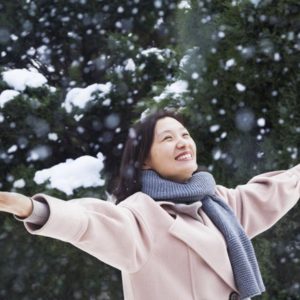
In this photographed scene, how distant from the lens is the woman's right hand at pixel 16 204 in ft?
3.26

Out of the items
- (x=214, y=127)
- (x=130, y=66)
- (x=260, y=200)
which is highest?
(x=260, y=200)

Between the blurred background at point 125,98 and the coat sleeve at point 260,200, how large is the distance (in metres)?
0.54

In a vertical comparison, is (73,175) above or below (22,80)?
below

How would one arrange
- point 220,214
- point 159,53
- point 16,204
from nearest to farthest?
point 16,204 < point 220,214 < point 159,53

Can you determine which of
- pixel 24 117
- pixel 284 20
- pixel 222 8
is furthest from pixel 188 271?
pixel 24 117

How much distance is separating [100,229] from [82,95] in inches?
93.5

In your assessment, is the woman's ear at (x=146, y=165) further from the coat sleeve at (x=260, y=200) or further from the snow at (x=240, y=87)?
the snow at (x=240, y=87)

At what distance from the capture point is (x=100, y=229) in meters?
1.20

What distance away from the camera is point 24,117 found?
3.37m

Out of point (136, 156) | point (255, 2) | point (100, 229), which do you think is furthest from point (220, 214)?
point (255, 2)

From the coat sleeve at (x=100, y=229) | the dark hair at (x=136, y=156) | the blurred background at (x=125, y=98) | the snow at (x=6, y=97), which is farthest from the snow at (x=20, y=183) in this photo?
the coat sleeve at (x=100, y=229)

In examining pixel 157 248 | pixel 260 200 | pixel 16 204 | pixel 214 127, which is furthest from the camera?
pixel 214 127

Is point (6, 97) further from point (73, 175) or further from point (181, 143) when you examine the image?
point (181, 143)

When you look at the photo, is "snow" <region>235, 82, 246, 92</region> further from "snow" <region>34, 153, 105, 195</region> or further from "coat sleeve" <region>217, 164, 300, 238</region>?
"coat sleeve" <region>217, 164, 300, 238</region>
